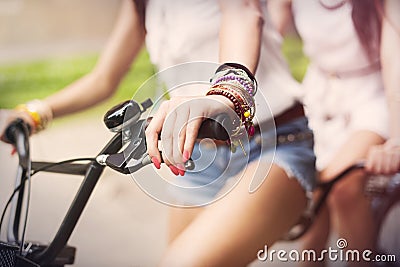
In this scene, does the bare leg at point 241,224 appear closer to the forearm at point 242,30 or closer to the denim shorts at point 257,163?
the denim shorts at point 257,163

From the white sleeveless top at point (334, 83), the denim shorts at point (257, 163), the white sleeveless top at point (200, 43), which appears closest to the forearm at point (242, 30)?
the white sleeveless top at point (200, 43)

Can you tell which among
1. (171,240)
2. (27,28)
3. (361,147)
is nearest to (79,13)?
(27,28)

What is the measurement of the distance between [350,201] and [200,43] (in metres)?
0.79

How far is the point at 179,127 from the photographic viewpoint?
215 cm

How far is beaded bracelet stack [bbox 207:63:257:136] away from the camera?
219cm

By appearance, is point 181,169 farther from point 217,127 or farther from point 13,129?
point 13,129

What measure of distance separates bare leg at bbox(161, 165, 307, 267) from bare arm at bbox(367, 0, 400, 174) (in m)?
0.31

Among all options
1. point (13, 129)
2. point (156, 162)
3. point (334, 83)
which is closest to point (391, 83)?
point (334, 83)

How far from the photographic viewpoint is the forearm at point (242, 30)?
94.3 inches

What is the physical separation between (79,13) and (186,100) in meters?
0.57

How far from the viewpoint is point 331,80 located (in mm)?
2453

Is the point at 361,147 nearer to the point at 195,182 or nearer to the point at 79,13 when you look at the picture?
the point at 195,182

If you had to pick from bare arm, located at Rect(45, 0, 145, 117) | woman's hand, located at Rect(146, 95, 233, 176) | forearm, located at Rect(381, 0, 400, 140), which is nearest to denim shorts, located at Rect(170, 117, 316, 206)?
woman's hand, located at Rect(146, 95, 233, 176)

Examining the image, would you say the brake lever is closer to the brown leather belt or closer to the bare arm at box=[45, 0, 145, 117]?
the bare arm at box=[45, 0, 145, 117]
